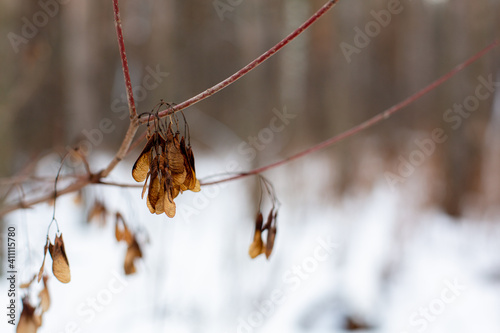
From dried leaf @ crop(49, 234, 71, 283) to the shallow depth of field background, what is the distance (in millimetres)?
890

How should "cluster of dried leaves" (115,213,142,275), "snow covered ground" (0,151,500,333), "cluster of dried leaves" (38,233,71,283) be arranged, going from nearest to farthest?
"cluster of dried leaves" (38,233,71,283)
"cluster of dried leaves" (115,213,142,275)
"snow covered ground" (0,151,500,333)

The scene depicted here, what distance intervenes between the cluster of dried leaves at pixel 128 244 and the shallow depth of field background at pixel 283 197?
644mm

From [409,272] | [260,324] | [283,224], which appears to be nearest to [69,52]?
[283,224]

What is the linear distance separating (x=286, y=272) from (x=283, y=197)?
1.98 ft

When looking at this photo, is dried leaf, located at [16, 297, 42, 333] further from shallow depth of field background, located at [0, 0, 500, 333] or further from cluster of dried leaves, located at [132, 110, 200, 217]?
shallow depth of field background, located at [0, 0, 500, 333]

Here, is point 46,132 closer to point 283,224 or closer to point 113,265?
point 113,265

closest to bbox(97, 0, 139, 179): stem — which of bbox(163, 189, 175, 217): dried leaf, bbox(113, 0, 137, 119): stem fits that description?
bbox(113, 0, 137, 119): stem

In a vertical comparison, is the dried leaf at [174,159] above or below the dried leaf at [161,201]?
above

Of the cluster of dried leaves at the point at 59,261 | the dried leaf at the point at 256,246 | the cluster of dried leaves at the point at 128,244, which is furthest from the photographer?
the cluster of dried leaves at the point at 128,244

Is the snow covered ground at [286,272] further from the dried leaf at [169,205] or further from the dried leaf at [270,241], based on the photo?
the dried leaf at [169,205]

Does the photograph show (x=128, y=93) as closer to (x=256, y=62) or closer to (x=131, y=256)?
(x=256, y=62)

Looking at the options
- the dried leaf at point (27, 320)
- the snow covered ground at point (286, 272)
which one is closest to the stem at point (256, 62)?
the dried leaf at point (27, 320)

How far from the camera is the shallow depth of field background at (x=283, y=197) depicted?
2.34 meters

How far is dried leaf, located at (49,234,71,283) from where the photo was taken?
23.1 inches
